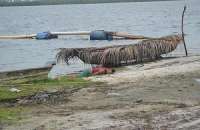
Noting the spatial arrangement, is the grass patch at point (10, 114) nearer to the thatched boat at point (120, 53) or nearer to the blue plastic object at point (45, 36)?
the thatched boat at point (120, 53)


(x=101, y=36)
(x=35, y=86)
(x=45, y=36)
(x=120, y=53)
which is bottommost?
(x=45, y=36)

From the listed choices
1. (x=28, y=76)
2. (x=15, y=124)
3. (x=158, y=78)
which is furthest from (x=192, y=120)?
(x=28, y=76)

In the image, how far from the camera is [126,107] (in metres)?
12.6

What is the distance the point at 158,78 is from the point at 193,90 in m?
2.70

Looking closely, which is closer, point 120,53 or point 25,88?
point 25,88

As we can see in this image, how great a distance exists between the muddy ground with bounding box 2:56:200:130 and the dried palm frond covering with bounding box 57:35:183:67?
542cm

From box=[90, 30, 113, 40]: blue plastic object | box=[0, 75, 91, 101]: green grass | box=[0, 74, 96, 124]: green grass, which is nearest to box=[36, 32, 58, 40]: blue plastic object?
box=[90, 30, 113, 40]: blue plastic object

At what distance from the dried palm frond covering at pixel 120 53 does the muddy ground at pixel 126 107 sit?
17.8 feet

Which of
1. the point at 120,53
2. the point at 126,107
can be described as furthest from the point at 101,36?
the point at 126,107

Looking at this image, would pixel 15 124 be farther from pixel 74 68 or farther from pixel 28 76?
pixel 74 68

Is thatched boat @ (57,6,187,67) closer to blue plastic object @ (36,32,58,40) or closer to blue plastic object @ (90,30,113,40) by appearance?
blue plastic object @ (90,30,113,40)

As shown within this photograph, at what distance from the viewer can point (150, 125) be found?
10.7 metres

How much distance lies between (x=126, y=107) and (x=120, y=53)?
35.7 ft

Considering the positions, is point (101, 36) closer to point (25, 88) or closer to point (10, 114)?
point (25, 88)
